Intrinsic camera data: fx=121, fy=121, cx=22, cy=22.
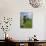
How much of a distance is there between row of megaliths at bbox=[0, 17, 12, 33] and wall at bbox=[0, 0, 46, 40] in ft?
0.30

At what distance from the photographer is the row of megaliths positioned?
3.48 metres

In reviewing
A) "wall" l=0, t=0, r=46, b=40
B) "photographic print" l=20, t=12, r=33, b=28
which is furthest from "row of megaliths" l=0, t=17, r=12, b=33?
"photographic print" l=20, t=12, r=33, b=28

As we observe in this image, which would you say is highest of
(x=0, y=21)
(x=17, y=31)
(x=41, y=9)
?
(x=41, y=9)

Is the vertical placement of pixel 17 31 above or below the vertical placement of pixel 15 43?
above

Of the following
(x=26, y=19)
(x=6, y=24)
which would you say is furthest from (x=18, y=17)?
(x=6, y=24)

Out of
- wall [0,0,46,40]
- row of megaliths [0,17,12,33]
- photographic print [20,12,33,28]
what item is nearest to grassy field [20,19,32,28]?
photographic print [20,12,33,28]

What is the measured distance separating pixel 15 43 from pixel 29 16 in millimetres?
896

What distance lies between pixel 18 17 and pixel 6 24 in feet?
1.32

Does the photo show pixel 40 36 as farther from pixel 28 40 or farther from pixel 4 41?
pixel 4 41

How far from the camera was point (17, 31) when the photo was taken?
3510 millimetres

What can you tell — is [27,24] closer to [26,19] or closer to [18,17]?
[26,19]

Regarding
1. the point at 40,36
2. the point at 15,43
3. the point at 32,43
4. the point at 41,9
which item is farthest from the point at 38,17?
the point at 15,43

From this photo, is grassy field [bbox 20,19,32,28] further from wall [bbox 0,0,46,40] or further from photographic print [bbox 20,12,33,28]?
wall [bbox 0,0,46,40]

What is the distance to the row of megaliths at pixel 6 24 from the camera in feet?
11.4
